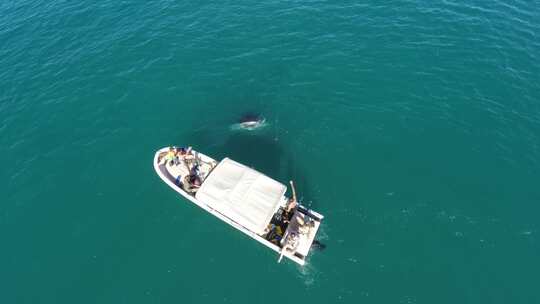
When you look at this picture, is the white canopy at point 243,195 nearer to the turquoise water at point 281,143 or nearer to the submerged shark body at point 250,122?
the turquoise water at point 281,143

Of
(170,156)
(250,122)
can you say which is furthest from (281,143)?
(170,156)

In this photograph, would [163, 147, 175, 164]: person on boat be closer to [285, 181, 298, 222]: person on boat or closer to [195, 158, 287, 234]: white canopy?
[195, 158, 287, 234]: white canopy

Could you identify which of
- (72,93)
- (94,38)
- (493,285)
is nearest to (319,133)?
(493,285)

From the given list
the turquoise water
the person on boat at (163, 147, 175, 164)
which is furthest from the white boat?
the person on boat at (163, 147, 175, 164)

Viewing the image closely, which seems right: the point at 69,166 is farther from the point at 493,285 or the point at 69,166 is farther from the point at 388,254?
the point at 493,285

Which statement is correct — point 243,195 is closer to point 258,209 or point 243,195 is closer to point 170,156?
point 258,209

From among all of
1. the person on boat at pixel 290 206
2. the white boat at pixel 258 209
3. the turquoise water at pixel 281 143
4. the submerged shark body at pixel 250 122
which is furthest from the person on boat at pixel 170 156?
the person on boat at pixel 290 206
